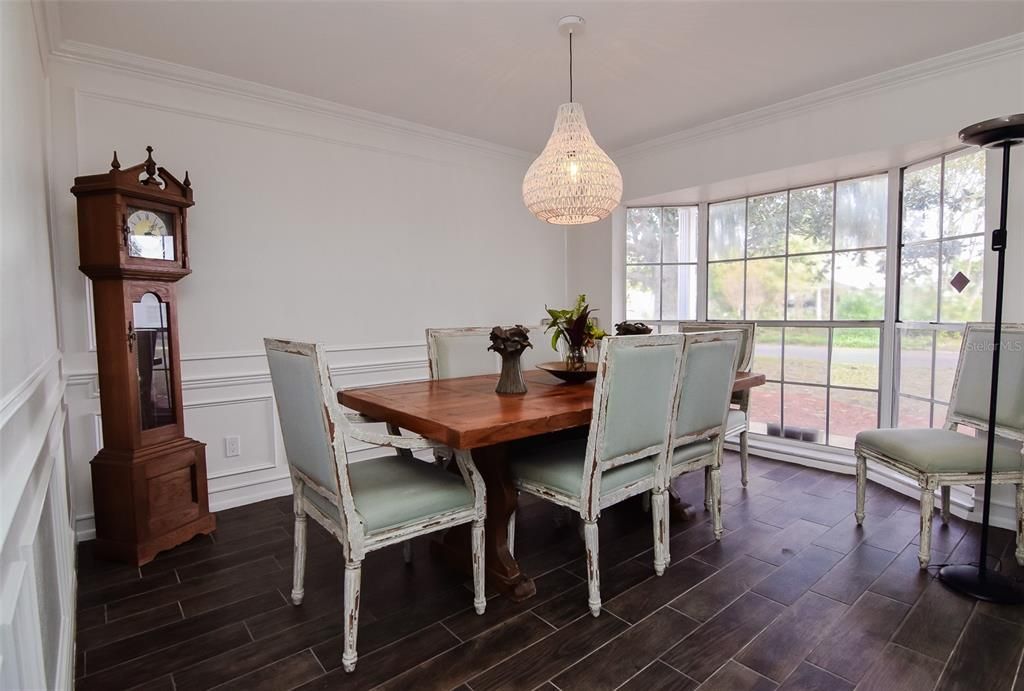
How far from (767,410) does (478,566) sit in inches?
118

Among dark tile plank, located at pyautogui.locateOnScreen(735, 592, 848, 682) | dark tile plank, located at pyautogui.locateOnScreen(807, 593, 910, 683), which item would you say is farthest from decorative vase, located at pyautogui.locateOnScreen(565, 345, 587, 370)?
dark tile plank, located at pyautogui.locateOnScreen(807, 593, 910, 683)

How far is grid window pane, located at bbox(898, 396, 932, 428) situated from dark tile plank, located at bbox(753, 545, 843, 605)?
1.34 m

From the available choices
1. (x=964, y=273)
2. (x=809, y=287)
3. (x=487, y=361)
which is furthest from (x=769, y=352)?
(x=487, y=361)

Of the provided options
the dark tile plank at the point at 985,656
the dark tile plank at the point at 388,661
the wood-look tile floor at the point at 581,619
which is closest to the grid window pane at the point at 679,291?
the wood-look tile floor at the point at 581,619

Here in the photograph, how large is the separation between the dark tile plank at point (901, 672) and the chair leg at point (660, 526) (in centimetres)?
77

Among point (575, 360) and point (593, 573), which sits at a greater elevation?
point (575, 360)

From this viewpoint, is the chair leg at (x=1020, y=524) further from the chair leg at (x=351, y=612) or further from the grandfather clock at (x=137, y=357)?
the grandfather clock at (x=137, y=357)

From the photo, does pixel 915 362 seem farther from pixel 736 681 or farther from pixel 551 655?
pixel 551 655

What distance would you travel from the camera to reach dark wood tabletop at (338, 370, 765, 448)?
179 centimetres

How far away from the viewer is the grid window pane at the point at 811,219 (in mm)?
3771

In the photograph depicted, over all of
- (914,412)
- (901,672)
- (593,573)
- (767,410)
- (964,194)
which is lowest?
(901,672)

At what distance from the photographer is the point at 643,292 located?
464cm

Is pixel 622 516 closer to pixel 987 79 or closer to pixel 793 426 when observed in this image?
pixel 793 426

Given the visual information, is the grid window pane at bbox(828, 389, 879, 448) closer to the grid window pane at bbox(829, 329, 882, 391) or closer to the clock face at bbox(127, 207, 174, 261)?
the grid window pane at bbox(829, 329, 882, 391)
